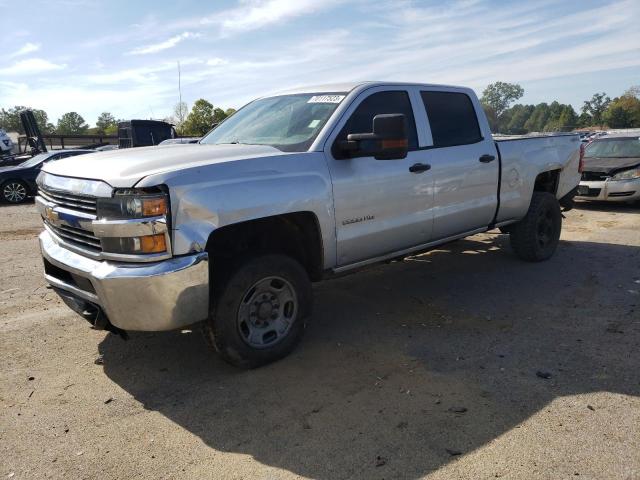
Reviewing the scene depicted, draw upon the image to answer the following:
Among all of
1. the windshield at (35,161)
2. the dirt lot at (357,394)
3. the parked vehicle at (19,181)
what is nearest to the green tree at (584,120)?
the windshield at (35,161)

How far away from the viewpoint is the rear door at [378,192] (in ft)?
12.9

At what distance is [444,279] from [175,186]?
368 centimetres

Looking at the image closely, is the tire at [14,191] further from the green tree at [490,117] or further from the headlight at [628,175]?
the headlight at [628,175]

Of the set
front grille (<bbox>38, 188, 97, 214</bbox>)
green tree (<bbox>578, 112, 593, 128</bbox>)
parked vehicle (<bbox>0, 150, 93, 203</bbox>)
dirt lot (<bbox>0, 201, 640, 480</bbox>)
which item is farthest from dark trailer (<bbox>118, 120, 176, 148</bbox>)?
green tree (<bbox>578, 112, 593, 128</bbox>)

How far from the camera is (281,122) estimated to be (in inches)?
171

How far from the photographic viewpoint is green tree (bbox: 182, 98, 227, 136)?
3941 cm

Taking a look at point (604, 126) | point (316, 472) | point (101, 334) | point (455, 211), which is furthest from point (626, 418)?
point (604, 126)

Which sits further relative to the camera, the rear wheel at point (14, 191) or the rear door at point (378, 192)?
the rear wheel at point (14, 191)

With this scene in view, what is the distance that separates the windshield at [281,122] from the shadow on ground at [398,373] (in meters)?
1.62

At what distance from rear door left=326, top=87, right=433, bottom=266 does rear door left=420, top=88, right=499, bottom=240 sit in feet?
0.60

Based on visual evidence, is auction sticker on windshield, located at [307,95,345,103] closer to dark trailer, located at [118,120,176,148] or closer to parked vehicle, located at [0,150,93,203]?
parked vehicle, located at [0,150,93,203]

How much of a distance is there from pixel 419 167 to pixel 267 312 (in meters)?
1.86

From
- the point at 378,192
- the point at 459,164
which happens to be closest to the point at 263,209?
the point at 378,192

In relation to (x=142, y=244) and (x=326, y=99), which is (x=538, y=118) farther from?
(x=142, y=244)
